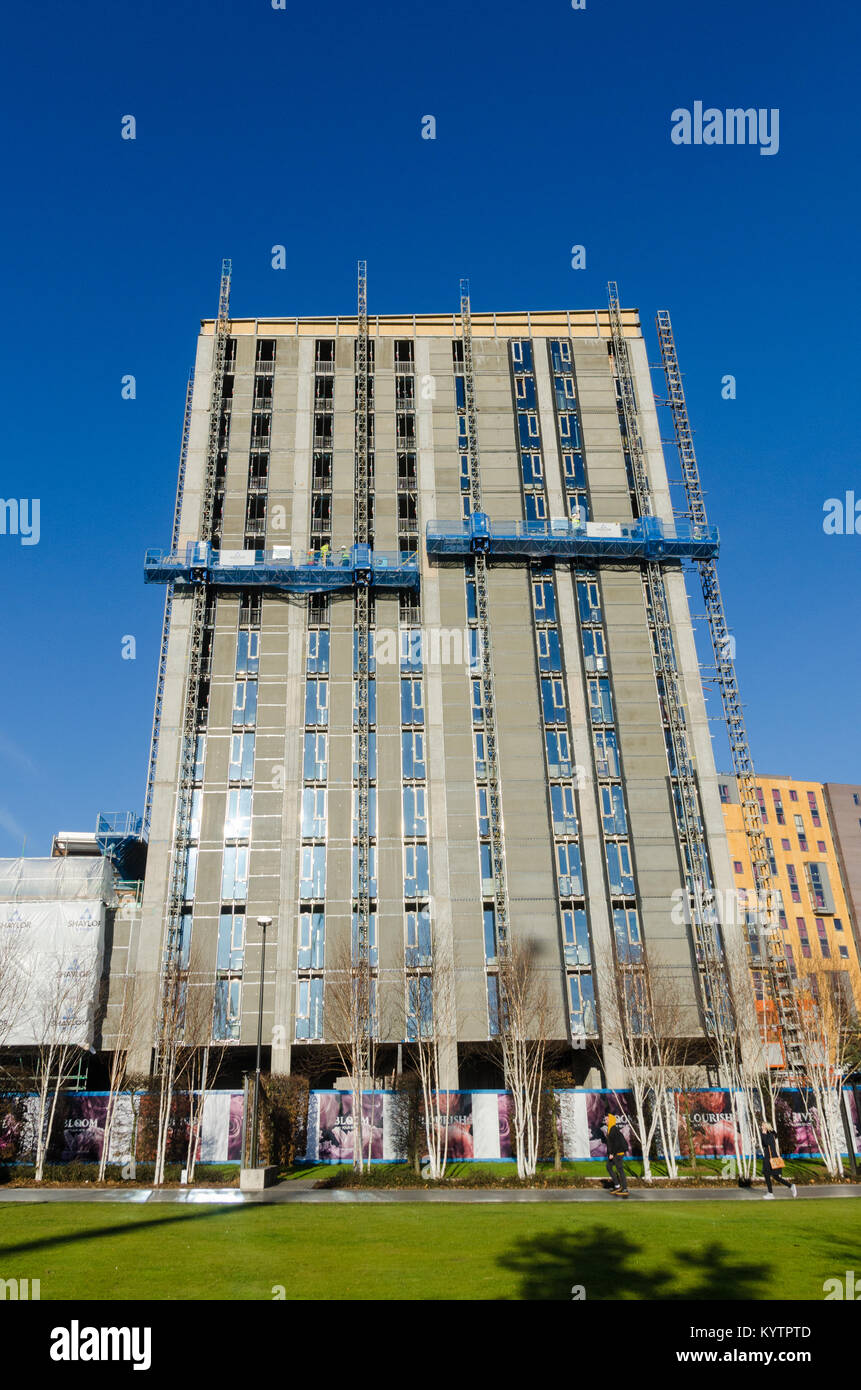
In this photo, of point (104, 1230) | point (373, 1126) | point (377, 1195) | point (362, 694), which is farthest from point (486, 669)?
point (104, 1230)

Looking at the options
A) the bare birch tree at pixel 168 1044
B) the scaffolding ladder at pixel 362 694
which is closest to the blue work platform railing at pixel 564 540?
the scaffolding ladder at pixel 362 694

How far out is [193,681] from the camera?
5678 centimetres

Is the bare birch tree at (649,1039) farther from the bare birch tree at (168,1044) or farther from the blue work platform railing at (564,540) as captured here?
the blue work platform railing at (564,540)

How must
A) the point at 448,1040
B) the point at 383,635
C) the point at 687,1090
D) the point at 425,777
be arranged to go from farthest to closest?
1. the point at 383,635
2. the point at 425,777
3. the point at 448,1040
4. the point at 687,1090

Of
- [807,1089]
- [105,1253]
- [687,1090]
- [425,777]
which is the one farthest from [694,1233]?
[425,777]

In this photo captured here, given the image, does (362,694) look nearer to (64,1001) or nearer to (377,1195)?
(64,1001)

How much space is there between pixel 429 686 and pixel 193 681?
45.9 ft

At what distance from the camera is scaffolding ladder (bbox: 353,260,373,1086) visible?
46188 mm

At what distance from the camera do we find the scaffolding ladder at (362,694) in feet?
152

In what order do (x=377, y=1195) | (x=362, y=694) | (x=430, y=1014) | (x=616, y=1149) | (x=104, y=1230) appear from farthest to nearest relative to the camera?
(x=362, y=694) < (x=430, y=1014) < (x=377, y=1195) < (x=616, y=1149) < (x=104, y=1230)

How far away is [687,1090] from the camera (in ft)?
131

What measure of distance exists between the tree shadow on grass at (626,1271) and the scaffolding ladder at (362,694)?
25.6 metres
